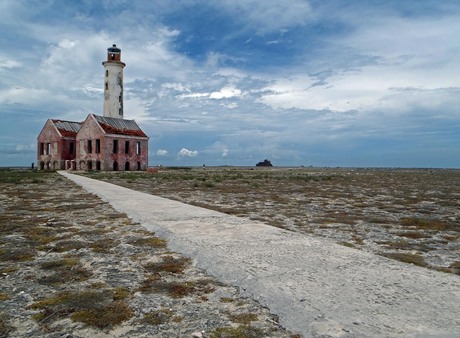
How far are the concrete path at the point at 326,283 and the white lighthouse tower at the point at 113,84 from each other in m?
49.6

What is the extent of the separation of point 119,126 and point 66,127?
1005cm

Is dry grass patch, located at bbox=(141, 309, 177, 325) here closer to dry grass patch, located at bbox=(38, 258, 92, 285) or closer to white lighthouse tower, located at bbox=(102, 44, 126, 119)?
dry grass patch, located at bbox=(38, 258, 92, 285)

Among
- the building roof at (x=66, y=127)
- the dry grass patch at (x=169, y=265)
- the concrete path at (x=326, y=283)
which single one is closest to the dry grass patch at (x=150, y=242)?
the concrete path at (x=326, y=283)

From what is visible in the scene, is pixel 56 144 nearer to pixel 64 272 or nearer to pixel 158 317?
pixel 64 272

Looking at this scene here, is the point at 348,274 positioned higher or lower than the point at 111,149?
lower

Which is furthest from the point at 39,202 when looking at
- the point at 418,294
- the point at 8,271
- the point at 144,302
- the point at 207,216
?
the point at 418,294

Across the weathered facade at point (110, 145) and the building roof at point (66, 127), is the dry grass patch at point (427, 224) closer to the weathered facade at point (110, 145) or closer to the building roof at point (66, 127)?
the weathered facade at point (110, 145)

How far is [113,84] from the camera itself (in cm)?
5284

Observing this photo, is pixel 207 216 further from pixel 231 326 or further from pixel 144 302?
pixel 231 326

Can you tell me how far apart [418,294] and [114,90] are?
54230 millimetres

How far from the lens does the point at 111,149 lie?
156 feet

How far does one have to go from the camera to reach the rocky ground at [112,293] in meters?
3.41

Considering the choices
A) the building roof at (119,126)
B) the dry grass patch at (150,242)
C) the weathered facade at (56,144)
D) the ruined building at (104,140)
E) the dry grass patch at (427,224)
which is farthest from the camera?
the weathered facade at (56,144)

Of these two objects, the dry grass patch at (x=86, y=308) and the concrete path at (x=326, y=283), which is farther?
the dry grass patch at (x=86, y=308)
